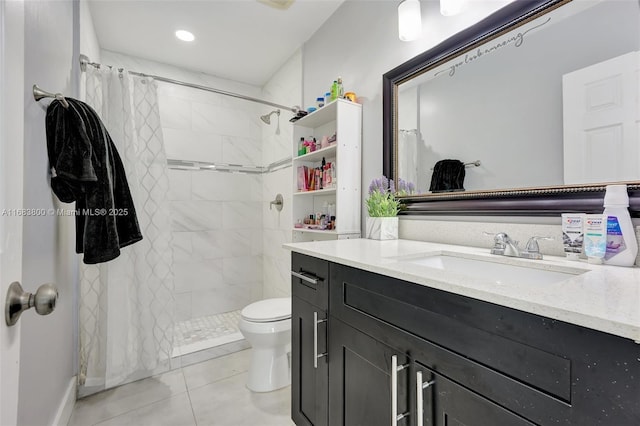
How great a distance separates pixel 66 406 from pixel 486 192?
→ 2.25 m

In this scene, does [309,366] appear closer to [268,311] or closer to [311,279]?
[311,279]

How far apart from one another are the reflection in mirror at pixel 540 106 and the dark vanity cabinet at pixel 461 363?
26.8 inches

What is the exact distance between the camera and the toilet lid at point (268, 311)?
1.73m

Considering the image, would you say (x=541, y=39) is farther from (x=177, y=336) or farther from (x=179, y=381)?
(x=177, y=336)

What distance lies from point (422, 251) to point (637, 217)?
0.62m

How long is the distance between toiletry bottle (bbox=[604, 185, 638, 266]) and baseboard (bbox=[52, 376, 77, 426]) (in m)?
2.22

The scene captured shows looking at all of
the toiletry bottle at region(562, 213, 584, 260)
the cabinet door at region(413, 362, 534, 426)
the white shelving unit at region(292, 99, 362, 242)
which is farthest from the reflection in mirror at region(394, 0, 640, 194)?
the cabinet door at region(413, 362, 534, 426)

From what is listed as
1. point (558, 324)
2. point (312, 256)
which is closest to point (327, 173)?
point (312, 256)

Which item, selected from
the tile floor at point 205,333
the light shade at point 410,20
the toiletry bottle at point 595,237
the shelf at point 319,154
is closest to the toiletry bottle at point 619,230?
the toiletry bottle at point 595,237

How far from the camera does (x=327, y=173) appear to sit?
1.93 meters

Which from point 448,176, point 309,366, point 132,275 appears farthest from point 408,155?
point 132,275

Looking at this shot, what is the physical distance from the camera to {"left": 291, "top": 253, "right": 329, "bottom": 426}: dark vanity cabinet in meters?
1.15

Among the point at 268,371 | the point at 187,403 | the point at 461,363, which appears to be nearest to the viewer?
the point at 461,363

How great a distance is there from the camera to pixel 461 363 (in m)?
0.66
